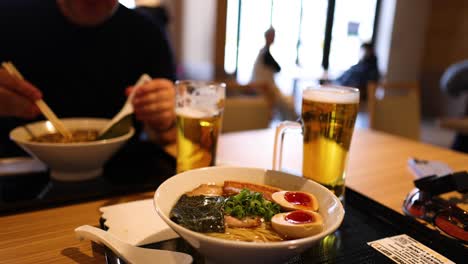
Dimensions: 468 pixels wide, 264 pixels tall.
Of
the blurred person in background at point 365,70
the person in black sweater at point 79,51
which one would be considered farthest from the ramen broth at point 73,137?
the blurred person in background at point 365,70

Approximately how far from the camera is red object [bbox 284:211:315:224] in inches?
21.4

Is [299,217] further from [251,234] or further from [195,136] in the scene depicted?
[195,136]

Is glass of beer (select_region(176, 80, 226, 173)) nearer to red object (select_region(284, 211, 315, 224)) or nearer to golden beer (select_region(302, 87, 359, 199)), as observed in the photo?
golden beer (select_region(302, 87, 359, 199))

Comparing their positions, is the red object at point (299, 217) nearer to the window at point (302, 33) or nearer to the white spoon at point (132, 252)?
the white spoon at point (132, 252)

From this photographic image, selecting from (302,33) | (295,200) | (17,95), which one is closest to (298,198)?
(295,200)

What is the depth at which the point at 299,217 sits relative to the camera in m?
0.55

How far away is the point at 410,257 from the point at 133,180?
2.08ft

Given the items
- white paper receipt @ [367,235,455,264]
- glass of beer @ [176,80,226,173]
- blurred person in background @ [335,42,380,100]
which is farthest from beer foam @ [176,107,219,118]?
blurred person in background @ [335,42,380,100]

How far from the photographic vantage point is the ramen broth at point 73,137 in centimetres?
93

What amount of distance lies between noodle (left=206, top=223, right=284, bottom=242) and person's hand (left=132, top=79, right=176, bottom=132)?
25.7 inches

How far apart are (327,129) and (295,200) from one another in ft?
0.84

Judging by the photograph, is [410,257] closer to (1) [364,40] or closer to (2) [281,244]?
(2) [281,244]

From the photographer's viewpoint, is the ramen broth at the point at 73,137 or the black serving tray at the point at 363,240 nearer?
the black serving tray at the point at 363,240

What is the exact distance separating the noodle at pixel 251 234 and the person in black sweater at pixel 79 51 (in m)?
0.96
